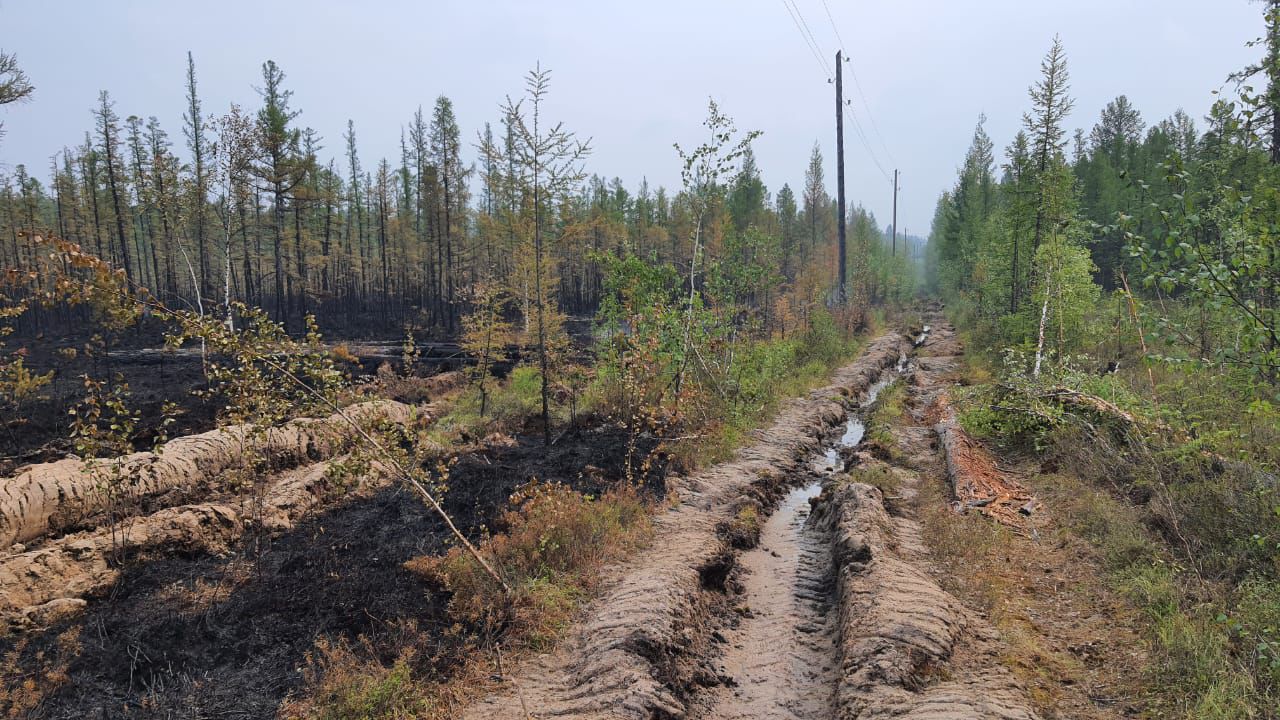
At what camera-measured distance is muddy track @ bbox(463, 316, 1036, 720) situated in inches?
195

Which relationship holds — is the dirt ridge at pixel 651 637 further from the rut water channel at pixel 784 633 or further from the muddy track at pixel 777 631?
the rut water channel at pixel 784 633

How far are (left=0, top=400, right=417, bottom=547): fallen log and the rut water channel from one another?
4.07m

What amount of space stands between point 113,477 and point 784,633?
9.21 metres

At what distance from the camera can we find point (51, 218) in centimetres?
5888

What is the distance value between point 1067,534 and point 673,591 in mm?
5001

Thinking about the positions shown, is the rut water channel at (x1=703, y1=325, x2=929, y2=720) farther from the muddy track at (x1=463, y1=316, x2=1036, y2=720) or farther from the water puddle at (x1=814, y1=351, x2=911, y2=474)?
the water puddle at (x1=814, y1=351, x2=911, y2=474)

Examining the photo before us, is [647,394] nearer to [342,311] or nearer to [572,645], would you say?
[572,645]

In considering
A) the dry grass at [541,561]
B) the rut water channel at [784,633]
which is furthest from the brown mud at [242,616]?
the rut water channel at [784,633]

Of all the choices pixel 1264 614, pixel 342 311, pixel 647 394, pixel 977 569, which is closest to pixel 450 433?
pixel 647 394

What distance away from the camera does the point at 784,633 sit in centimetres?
659

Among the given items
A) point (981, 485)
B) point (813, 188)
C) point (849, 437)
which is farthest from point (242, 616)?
point (813, 188)

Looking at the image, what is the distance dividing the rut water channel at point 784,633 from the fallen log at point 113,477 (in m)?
4.07

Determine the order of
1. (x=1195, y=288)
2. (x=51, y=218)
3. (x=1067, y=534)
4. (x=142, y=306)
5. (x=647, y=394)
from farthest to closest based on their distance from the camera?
(x=51, y=218) < (x=647, y=394) < (x=1067, y=534) < (x=142, y=306) < (x=1195, y=288)

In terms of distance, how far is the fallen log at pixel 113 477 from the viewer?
7.13 meters
